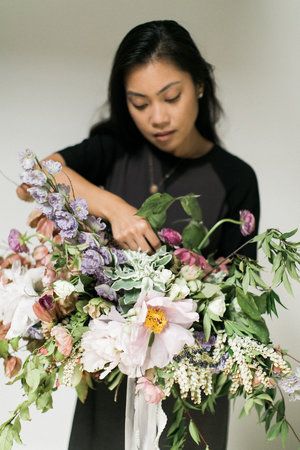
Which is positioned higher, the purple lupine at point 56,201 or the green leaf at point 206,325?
the purple lupine at point 56,201

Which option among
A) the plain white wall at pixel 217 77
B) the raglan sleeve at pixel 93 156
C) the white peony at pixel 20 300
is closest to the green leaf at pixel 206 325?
the white peony at pixel 20 300

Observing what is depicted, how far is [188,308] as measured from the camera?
0.72m

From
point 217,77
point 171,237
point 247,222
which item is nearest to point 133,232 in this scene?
point 171,237

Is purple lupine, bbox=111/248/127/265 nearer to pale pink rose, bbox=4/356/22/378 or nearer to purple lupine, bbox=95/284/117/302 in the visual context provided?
purple lupine, bbox=95/284/117/302

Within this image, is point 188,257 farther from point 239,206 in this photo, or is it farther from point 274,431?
point 239,206

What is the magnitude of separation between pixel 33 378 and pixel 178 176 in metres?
0.59

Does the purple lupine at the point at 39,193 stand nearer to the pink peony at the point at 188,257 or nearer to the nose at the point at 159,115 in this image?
the pink peony at the point at 188,257

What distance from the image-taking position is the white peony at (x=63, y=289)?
2.42ft

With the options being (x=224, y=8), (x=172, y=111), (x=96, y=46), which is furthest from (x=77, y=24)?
(x=172, y=111)

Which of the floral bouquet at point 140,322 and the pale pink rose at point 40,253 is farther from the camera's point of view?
the pale pink rose at point 40,253

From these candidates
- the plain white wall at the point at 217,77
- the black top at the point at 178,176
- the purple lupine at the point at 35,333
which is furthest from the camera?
the plain white wall at the point at 217,77

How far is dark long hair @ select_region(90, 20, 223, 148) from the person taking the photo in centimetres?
108

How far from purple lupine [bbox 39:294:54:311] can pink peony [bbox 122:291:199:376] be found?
119mm


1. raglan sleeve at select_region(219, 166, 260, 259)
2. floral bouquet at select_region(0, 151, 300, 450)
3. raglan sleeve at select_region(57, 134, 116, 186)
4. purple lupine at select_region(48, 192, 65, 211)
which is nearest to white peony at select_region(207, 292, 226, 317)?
floral bouquet at select_region(0, 151, 300, 450)
